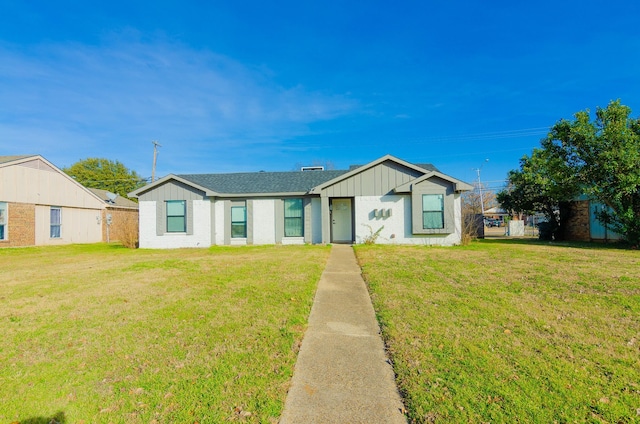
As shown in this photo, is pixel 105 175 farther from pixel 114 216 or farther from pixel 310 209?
pixel 310 209

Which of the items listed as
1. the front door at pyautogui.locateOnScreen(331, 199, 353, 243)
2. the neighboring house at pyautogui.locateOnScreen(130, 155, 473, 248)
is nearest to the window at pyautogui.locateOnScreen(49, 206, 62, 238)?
the neighboring house at pyautogui.locateOnScreen(130, 155, 473, 248)

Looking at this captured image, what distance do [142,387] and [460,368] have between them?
2833 mm

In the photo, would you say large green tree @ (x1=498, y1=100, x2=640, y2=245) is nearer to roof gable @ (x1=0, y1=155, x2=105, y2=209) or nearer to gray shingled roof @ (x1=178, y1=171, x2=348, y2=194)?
gray shingled roof @ (x1=178, y1=171, x2=348, y2=194)

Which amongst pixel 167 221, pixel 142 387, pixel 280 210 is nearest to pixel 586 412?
pixel 142 387

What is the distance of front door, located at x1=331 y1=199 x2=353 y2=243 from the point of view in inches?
623

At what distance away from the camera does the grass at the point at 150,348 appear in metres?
2.42

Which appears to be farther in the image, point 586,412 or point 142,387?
point 142,387

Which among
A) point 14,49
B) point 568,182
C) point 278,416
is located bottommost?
point 278,416

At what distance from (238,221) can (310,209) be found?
3641 millimetres

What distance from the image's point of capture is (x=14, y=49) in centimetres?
1293

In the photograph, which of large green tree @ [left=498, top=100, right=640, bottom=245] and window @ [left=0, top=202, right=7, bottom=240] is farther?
window @ [left=0, top=202, right=7, bottom=240]

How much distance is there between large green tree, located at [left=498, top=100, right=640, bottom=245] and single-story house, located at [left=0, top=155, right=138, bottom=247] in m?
25.7

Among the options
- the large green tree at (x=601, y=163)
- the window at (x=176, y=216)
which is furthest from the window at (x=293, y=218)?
the large green tree at (x=601, y=163)

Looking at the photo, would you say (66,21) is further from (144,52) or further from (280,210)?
(280,210)
